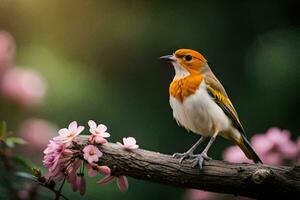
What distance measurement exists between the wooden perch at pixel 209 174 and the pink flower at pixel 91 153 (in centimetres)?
14

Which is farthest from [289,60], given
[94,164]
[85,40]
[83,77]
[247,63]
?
[94,164]

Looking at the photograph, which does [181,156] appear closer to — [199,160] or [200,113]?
[199,160]

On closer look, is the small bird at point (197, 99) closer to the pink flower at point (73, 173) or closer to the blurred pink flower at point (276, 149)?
the blurred pink flower at point (276, 149)

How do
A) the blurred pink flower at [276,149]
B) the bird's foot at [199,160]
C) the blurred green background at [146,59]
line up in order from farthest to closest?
1. the blurred green background at [146,59]
2. the blurred pink flower at [276,149]
3. the bird's foot at [199,160]

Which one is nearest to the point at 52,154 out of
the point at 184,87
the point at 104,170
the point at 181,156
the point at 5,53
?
the point at 104,170

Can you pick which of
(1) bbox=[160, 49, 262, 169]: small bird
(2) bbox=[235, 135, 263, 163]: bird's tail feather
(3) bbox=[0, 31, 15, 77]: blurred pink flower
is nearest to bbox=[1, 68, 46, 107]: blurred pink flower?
(3) bbox=[0, 31, 15, 77]: blurred pink flower

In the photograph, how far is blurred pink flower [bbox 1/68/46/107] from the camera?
95.9 inches

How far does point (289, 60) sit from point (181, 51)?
100 cm

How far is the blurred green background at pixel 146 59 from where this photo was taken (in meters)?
3.11

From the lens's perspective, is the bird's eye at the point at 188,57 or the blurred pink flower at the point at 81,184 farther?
the bird's eye at the point at 188,57

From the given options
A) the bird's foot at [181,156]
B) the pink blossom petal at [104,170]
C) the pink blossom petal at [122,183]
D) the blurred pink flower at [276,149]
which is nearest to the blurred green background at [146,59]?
the blurred pink flower at [276,149]

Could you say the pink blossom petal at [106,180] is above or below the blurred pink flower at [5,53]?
below

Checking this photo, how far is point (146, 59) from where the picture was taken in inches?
141

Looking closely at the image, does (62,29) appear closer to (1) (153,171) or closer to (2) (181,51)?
(2) (181,51)
